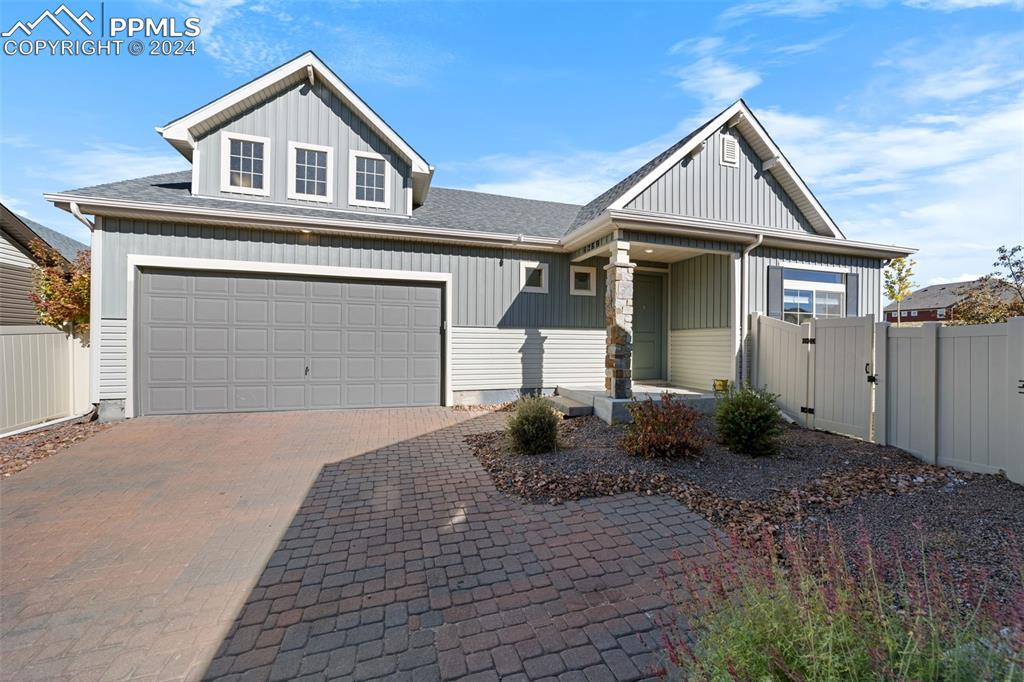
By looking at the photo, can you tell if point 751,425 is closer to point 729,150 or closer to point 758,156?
point 729,150

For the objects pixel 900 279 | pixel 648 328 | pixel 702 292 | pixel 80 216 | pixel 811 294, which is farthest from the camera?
pixel 900 279

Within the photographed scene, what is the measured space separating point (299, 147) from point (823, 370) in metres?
11.2

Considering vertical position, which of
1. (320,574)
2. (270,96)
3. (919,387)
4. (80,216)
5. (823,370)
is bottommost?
(320,574)

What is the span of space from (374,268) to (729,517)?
7619 mm

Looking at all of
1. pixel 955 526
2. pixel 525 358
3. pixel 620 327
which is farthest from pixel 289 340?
pixel 955 526

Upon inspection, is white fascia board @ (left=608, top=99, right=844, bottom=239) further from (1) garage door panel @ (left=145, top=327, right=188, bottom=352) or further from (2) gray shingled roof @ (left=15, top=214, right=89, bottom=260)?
(2) gray shingled roof @ (left=15, top=214, right=89, bottom=260)

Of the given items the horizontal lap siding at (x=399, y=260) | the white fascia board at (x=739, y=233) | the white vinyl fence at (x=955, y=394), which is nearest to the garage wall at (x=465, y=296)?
the horizontal lap siding at (x=399, y=260)

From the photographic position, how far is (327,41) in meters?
9.15

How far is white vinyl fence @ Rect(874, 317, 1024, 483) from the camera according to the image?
4.65 metres

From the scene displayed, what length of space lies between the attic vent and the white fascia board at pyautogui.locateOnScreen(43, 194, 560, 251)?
4.63 metres

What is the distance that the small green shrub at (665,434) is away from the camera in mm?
5281

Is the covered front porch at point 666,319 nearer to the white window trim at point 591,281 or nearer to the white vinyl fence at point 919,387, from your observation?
the white window trim at point 591,281

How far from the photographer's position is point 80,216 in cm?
729

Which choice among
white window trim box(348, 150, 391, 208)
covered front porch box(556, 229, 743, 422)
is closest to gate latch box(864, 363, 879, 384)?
covered front porch box(556, 229, 743, 422)
